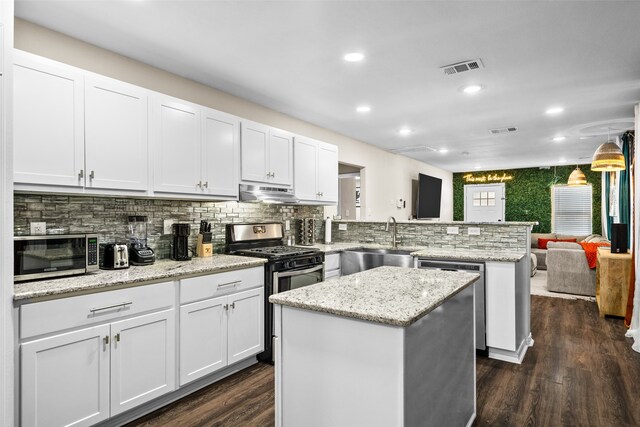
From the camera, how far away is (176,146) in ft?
9.50

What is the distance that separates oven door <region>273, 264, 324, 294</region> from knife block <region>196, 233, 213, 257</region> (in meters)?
0.64

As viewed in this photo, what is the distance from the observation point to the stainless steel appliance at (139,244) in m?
2.68

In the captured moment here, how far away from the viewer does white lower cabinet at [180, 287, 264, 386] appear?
8.32ft

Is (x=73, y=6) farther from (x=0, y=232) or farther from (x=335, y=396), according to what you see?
(x=335, y=396)

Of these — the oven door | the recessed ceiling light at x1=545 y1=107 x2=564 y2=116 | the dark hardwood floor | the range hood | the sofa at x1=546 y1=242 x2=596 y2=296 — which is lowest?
the dark hardwood floor

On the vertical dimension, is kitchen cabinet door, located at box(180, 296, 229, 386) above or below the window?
below

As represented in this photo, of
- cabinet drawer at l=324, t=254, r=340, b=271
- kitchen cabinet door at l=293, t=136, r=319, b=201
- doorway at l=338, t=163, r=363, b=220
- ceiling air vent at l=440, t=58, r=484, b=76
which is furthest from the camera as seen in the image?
doorway at l=338, t=163, r=363, b=220

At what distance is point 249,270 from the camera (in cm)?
303

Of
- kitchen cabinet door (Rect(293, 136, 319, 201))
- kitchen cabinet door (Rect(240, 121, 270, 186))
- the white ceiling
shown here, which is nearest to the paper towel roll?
kitchen cabinet door (Rect(293, 136, 319, 201))

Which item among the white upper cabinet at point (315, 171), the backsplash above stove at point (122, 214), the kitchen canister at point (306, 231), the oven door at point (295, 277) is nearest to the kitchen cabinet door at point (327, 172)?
the white upper cabinet at point (315, 171)

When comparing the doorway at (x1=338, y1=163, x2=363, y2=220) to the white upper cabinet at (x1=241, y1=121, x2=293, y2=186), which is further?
the doorway at (x1=338, y1=163, x2=363, y2=220)

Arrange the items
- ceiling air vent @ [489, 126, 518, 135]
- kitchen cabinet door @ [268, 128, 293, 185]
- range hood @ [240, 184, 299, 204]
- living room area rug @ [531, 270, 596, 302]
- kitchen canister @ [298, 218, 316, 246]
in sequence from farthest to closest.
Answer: living room area rug @ [531, 270, 596, 302] → ceiling air vent @ [489, 126, 518, 135] → kitchen canister @ [298, 218, 316, 246] → kitchen cabinet door @ [268, 128, 293, 185] → range hood @ [240, 184, 299, 204]

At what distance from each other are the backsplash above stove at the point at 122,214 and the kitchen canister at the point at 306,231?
0.43 meters

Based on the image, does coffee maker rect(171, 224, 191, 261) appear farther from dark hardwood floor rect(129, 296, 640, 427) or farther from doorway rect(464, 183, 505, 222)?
doorway rect(464, 183, 505, 222)
